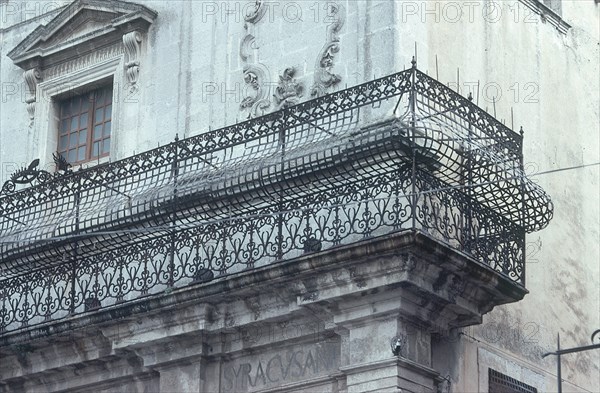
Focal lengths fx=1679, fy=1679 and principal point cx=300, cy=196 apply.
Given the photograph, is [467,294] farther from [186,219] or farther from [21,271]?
[21,271]

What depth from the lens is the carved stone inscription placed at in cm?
1655

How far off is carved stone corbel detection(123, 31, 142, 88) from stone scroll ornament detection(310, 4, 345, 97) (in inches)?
112

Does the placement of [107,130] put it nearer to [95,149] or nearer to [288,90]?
[95,149]

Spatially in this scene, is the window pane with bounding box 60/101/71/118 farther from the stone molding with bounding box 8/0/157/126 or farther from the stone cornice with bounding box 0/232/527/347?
the stone cornice with bounding box 0/232/527/347

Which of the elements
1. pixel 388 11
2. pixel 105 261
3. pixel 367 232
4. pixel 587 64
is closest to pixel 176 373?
pixel 105 261

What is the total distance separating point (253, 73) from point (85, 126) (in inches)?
116

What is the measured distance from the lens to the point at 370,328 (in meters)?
16.1

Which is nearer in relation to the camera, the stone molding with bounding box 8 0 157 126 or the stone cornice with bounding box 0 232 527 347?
the stone cornice with bounding box 0 232 527 347

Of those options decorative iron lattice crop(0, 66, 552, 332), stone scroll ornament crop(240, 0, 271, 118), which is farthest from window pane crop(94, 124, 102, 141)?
stone scroll ornament crop(240, 0, 271, 118)

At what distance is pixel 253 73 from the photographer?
60.5 feet

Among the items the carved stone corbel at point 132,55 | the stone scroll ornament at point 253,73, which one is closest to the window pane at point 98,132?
the carved stone corbel at point 132,55

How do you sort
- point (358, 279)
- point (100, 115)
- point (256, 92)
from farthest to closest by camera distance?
point (100, 115) < point (256, 92) < point (358, 279)

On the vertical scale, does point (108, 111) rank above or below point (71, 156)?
above

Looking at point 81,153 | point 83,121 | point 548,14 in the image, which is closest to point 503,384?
point 548,14
